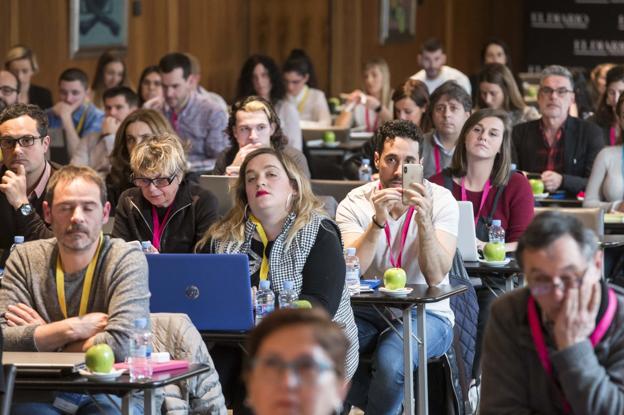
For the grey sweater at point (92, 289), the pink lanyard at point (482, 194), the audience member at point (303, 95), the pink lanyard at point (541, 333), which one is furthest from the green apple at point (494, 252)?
the audience member at point (303, 95)

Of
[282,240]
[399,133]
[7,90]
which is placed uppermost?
[7,90]

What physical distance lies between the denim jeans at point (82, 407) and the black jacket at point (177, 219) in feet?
5.40

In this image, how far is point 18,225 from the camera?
6.32 meters

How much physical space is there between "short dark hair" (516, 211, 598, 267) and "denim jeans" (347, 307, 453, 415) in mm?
2434

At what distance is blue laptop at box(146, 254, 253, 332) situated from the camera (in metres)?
4.98

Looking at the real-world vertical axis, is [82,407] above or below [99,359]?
below

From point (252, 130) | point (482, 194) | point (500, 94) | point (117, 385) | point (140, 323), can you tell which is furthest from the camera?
point (500, 94)

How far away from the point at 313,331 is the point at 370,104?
10.7 metres

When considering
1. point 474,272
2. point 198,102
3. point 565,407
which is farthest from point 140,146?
point 198,102

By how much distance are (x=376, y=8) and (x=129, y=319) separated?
43.5 ft

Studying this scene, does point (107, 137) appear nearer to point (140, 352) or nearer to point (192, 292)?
point (192, 292)

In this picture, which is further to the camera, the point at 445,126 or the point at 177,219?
the point at 445,126

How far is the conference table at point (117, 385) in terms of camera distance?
13.2ft

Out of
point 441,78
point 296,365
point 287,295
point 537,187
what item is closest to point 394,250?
point 287,295
